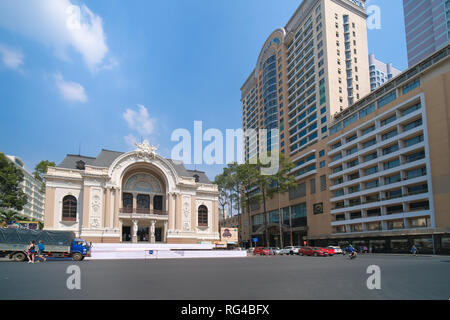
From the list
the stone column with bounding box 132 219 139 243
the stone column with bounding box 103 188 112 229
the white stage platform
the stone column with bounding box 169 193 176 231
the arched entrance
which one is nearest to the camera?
the white stage platform

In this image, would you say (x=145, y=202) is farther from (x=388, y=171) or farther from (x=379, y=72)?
(x=379, y=72)

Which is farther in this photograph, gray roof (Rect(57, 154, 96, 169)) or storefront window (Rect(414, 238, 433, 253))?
gray roof (Rect(57, 154, 96, 169))

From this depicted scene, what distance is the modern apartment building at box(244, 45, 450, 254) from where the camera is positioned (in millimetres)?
41656

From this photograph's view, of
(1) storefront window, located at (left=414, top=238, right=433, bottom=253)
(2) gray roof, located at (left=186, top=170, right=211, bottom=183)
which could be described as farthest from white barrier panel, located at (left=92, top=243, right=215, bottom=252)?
(1) storefront window, located at (left=414, top=238, right=433, bottom=253)

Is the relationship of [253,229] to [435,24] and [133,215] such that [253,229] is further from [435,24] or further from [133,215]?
[435,24]

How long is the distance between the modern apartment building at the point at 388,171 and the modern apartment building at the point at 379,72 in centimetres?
6731

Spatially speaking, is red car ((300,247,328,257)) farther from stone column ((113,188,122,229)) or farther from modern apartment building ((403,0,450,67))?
modern apartment building ((403,0,450,67))

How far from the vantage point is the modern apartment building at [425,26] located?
290 ft

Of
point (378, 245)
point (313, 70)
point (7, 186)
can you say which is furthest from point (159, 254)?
point (313, 70)

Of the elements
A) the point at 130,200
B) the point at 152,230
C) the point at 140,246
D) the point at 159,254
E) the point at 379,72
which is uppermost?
the point at 379,72

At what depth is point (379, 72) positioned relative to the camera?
125312 millimetres

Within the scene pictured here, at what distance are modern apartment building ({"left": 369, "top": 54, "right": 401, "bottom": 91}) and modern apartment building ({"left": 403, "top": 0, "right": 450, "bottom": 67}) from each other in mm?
17995

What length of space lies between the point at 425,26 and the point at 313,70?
1922 inches

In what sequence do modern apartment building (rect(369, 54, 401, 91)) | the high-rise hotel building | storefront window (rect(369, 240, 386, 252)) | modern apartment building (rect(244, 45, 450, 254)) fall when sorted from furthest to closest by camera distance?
modern apartment building (rect(369, 54, 401, 91))
the high-rise hotel building
storefront window (rect(369, 240, 386, 252))
modern apartment building (rect(244, 45, 450, 254))
